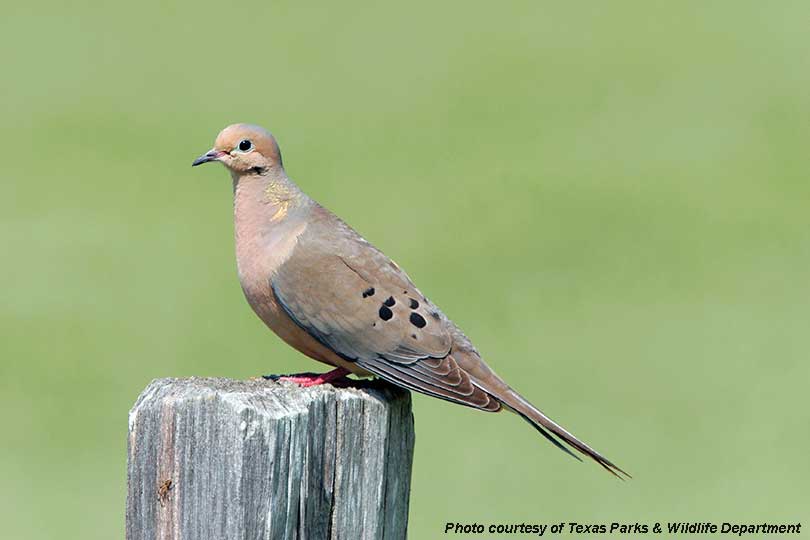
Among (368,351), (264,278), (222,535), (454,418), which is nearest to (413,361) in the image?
(368,351)

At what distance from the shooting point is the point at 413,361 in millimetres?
4957

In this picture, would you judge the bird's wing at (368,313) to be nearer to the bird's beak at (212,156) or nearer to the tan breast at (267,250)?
the tan breast at (267,250)

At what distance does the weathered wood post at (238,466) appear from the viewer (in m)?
3.59

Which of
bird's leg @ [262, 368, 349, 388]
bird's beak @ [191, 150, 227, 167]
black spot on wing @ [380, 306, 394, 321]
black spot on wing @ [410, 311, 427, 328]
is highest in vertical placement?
bird's beak @ [191, 150, 227, 167]

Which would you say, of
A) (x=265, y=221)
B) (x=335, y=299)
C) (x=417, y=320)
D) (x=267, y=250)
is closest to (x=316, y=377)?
(x=335, y=299)

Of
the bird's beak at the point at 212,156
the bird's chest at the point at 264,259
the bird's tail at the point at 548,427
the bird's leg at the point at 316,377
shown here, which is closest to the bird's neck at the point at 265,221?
the bird's chest at the point at 264,259

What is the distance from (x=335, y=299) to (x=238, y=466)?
1.61 metres

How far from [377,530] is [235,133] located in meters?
2.07

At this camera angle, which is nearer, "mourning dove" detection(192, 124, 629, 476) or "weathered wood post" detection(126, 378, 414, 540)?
"weathered wood post" detection(126, 378, 414, 540)

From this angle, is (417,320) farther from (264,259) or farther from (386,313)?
(264,259)

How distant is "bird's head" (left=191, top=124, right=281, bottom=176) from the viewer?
214 inches

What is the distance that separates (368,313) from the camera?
16.7ft

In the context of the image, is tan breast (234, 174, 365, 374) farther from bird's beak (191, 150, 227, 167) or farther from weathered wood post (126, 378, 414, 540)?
weathered wood post (126, 378, 414, 540)

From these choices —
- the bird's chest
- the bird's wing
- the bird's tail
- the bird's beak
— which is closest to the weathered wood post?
the bird's tail
